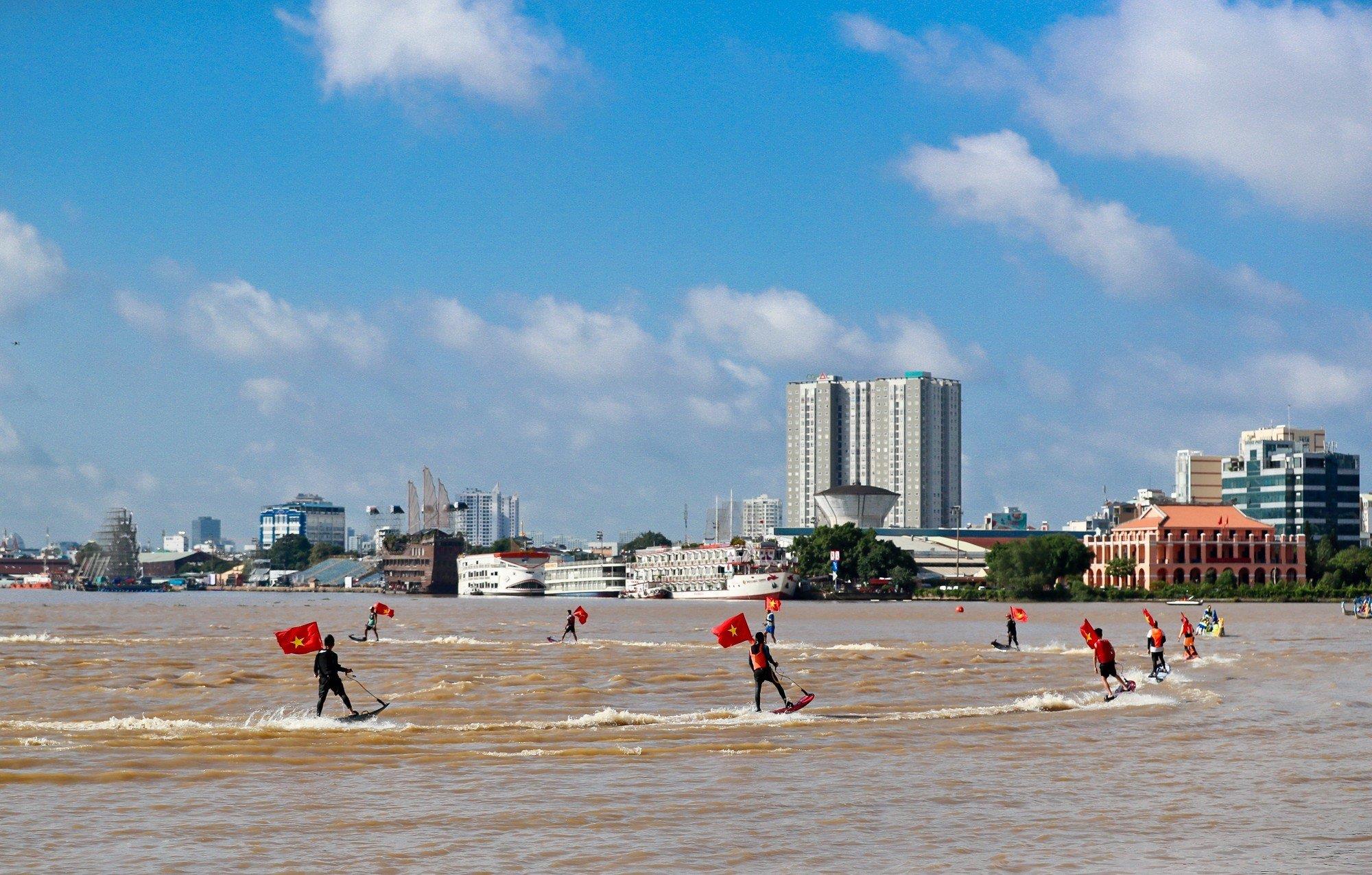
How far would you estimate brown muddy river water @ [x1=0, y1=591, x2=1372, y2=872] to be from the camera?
→ 19.0m

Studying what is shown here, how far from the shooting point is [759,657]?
109ft

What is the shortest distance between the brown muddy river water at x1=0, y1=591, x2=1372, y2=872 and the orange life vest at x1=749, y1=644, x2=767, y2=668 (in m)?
1.31

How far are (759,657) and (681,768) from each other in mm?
7270

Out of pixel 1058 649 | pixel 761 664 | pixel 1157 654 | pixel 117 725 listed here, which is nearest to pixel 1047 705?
pixel 761 664

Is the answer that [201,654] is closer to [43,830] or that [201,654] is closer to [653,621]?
[43,830]

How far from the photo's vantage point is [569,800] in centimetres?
2266

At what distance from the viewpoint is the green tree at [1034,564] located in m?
182

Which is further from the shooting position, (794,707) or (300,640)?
(794,707)

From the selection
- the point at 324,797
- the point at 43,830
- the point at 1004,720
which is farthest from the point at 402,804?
the point at 1004,720

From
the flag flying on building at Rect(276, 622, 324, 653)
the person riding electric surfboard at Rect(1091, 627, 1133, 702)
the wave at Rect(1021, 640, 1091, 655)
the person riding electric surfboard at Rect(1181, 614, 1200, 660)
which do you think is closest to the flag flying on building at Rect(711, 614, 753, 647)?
the flag flying on building at Rect(276, 622, 324, 653)

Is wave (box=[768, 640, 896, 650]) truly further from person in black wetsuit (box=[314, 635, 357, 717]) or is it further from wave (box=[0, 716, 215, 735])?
wave (box=[0, 716, 215, 735])

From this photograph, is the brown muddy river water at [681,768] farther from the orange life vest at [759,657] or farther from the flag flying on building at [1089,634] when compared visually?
the flag flying on building at [1089,634]

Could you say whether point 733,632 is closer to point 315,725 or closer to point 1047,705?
point 1047,705

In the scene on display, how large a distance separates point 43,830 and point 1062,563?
17523cm
